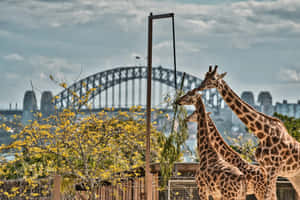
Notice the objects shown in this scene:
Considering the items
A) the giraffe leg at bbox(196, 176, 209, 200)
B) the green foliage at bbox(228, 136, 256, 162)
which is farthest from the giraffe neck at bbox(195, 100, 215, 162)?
the green foliage at bbox(228, 136, 256, 162)

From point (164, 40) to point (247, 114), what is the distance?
12.0m

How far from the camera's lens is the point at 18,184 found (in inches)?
173

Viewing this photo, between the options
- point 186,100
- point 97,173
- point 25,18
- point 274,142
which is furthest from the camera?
point 25,18

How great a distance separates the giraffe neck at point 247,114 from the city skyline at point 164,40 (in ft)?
3.68

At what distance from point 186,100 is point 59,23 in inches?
858

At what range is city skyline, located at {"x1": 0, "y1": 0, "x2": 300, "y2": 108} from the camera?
27.2 ft

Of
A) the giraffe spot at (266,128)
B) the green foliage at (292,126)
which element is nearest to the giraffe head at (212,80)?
the giraffe spot at (266,128)

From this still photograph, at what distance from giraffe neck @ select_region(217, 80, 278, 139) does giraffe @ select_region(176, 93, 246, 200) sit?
10.9 inches

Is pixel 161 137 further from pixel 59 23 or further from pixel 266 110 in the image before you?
pixel 59 23

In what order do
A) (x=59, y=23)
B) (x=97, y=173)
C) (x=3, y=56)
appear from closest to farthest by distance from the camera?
(x=97, y=173) → (x=59, y=23) → (x=3, y=56)

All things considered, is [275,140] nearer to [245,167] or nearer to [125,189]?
[245,167]

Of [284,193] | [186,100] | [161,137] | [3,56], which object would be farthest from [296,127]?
[3,56]

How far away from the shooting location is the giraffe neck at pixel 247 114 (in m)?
3.16

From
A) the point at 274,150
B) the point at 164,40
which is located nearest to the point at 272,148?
the point at 274,150
